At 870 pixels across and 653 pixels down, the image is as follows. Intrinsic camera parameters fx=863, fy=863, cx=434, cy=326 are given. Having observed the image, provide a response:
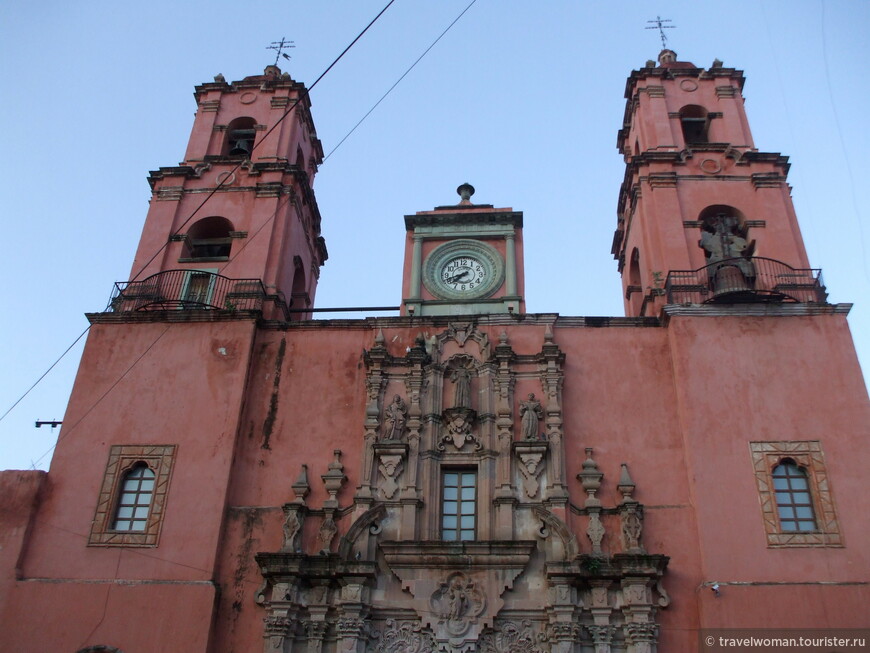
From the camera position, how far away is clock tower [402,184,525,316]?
56.1ft

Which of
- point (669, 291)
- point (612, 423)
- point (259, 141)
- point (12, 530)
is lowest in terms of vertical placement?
point (12, 530)

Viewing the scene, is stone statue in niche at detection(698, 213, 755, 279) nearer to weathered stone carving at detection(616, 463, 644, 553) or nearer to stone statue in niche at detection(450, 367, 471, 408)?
weathered stone carving at detection(616, 463, 644, 553)

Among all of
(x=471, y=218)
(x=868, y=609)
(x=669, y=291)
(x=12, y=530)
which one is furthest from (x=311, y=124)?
(x=868, y=609)

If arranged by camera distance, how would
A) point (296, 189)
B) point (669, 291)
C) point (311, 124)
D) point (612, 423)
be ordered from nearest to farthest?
point (612, 423), point (669, 291), point (296, 189), point (311, 124)

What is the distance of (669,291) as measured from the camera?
1638 centimetres

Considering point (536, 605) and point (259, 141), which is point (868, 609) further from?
point (259, 141)

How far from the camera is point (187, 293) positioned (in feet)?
57.1

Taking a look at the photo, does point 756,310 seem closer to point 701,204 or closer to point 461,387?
point 701,204

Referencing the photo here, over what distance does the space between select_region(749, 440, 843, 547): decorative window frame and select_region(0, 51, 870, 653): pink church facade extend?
0.03 meters

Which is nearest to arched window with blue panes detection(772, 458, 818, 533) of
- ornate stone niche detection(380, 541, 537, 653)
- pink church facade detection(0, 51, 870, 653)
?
pink church facade detection(0, 51, 870, 653)

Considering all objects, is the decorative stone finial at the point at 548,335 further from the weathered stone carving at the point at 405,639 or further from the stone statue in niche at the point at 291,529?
the weathered stone carving at the point at 405,639

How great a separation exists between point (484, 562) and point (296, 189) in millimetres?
9574

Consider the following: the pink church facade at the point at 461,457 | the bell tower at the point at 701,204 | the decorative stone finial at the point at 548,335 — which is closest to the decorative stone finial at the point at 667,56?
the bell tower at the point at 701,204

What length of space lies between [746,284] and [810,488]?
14.1 feet
